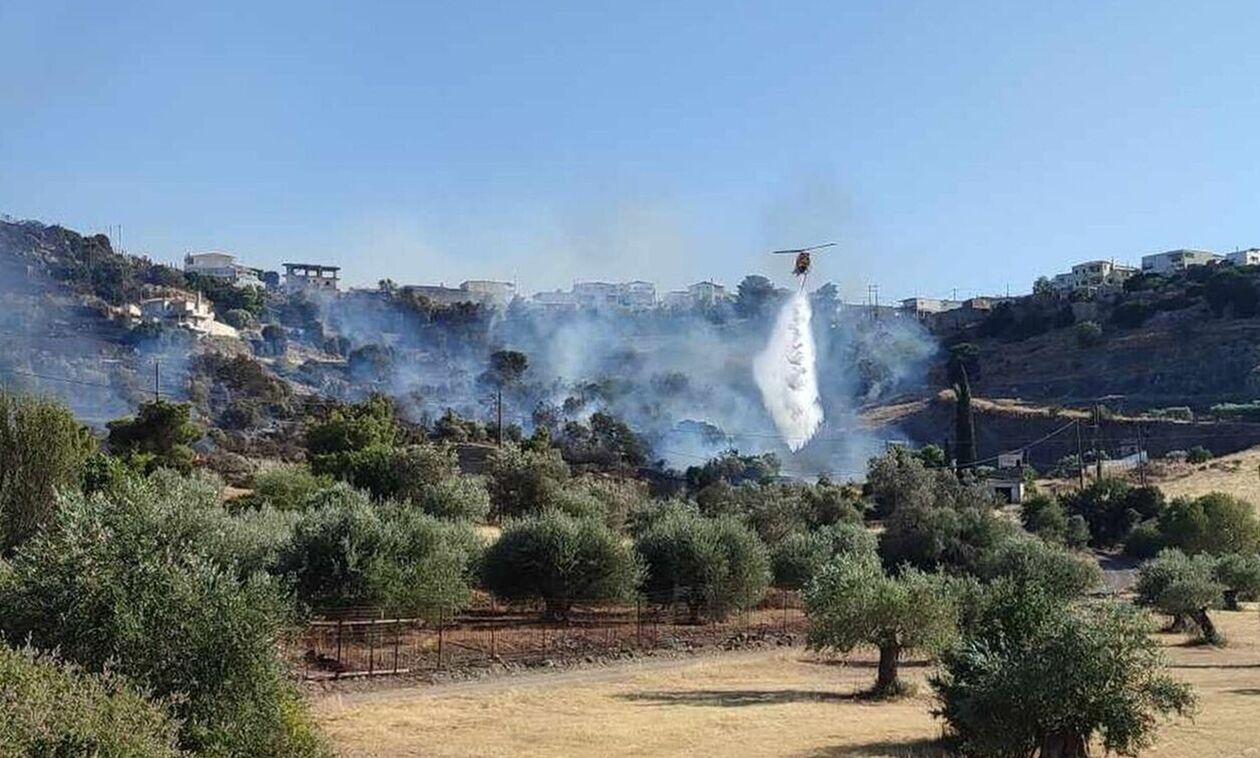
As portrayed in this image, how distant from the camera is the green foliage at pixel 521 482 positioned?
69.1 metres

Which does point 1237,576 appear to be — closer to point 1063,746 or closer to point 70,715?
point 1063,746

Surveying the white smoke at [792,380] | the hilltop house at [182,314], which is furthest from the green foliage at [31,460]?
the hilltop house at [182,314]

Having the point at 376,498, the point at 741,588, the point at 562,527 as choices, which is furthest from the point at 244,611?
the point at 376,498

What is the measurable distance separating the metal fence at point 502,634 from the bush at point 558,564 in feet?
3.72

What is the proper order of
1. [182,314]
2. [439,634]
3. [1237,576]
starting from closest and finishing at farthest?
1. [439,634]
2. [1237,576]
3. [182,314]

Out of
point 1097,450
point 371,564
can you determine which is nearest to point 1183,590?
point 371,564

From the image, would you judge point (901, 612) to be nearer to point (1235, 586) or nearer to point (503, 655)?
point (503, 655)

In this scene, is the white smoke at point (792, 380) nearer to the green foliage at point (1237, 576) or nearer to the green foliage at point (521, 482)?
the green foliage at point (521, 482)

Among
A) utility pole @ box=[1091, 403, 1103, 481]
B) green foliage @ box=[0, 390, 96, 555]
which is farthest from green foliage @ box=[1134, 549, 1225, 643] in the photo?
green foliage @ box=[0, 390, 96, 555]

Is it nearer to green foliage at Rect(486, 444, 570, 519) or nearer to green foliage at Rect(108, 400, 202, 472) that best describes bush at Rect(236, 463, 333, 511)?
green foliage at Rect(486, 444, 570, 519)

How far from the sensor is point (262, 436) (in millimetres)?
103562

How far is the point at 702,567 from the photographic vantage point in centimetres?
5041

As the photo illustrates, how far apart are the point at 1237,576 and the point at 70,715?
2417 inches

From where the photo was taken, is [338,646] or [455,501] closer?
[338,646]
